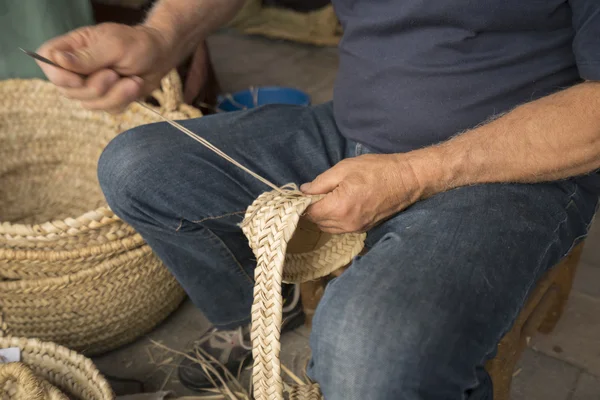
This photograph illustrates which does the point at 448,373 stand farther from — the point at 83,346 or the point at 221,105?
the point at 221,105

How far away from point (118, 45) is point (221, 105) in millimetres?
1047

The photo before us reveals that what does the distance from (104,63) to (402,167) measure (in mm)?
487

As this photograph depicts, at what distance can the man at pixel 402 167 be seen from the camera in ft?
2.26

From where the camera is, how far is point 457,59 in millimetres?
894

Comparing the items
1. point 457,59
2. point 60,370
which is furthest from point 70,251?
point 457,59

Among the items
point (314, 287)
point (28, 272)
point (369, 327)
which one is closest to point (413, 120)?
point (369, 327)

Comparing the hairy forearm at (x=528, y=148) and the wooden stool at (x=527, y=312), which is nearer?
the hairy forearm at (x=528, y=148)

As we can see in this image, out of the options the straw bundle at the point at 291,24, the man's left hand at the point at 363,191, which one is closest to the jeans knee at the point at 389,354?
the man's left hand at the point at 363,191

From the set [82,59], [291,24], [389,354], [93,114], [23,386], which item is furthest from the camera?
[291,24]

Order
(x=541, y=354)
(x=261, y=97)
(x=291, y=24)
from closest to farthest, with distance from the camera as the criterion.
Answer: (x=541, y=354)
(x=261, y=97)
(x=291, y=24)

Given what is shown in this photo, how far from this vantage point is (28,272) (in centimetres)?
121

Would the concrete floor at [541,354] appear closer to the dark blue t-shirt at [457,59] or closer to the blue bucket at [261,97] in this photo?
the dark blue t-shirt at [457,59]

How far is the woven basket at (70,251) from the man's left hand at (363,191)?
53 centimetres

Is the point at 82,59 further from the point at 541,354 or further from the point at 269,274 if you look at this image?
the point at 541,354
